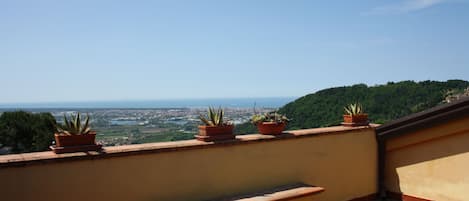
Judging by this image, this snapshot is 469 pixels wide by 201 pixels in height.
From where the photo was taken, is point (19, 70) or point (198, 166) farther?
point (19, 70)

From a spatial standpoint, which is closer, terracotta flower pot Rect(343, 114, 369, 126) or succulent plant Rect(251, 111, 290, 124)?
succulent plant Rect(251, 111, 290, 124)

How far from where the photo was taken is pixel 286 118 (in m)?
5.16

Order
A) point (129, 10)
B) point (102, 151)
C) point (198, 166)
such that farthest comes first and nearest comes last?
point (129, 10), point (198, 166), point (102, 151)

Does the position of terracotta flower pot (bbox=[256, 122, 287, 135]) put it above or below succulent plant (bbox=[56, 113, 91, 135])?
below

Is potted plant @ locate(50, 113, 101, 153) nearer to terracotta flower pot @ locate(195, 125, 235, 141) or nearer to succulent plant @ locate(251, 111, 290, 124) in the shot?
terracotta flower pot @ locate(195, 125, 235, 141)

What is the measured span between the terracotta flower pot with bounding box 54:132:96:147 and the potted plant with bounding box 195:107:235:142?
1.35 metres

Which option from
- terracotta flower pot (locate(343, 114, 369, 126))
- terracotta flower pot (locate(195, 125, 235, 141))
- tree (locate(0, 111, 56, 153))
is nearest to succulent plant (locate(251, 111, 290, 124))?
terracotta flower pot (locate(195, 125, 235, 141))

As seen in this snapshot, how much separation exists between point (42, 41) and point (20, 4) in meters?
4.04

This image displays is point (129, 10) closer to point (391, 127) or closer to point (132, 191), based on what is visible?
point (132, 191)

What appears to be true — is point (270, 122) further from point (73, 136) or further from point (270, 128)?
point (73, 136)

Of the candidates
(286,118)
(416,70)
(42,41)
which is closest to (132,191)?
(286,118)

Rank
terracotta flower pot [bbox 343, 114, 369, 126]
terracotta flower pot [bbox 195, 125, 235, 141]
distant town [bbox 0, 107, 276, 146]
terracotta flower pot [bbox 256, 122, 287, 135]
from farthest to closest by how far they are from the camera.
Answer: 1. terracotta flower pot [bbox 343, 114, 369, 126]
2. terracotta flower pot [bbox 256, 122, 287, 135]
3. terracotta flower pot [bbox 195, 125, 235, 141]
4. distant town [bbox 0, 107, 276, 146]

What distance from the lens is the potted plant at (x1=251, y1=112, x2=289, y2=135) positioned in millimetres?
5023

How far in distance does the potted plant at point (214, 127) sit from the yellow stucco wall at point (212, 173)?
145 millimetres
